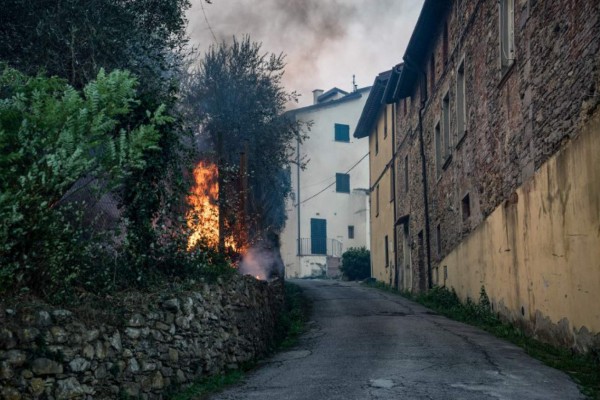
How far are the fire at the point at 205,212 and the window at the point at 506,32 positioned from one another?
5948mm

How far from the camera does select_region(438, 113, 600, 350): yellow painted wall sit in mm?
8922

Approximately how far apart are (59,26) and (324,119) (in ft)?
103

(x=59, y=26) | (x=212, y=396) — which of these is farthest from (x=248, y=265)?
(x=212, y=396)

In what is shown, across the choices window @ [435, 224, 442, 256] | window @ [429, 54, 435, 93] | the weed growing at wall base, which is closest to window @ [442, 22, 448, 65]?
window @ [429, 54, 435, 93]

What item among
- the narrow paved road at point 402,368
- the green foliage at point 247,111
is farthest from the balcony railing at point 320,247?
the narrow paved road at point 402,368

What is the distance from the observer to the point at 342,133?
43.3 metres

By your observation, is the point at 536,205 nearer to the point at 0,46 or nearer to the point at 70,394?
the point at 70,394

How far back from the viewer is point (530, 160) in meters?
11.8

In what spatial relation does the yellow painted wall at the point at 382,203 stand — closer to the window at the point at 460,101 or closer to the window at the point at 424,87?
the window at the point at 424,87

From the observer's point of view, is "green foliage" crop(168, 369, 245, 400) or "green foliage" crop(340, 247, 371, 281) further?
"green foliage" crop(340, 247, 371, 281)

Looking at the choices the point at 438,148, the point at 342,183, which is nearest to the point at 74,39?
the point at 438,148

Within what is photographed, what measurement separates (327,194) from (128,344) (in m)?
34.6

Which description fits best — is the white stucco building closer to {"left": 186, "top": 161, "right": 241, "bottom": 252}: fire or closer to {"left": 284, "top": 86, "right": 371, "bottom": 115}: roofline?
{"left": 284, "top": 86, "right": 371, "bottom": 115}: roofline

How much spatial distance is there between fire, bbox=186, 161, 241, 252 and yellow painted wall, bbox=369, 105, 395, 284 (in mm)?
13222
